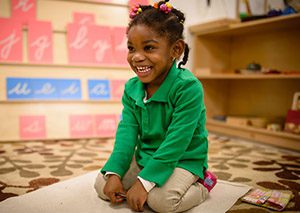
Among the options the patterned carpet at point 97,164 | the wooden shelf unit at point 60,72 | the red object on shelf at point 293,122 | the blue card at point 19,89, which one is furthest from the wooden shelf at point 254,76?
the blue card at point 19,89

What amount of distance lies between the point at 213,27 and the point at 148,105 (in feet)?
4.44

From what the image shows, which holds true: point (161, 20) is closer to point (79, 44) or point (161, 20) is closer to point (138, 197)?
point (138, 197)

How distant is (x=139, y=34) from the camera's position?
888 mm

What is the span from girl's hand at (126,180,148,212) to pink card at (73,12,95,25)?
135 cm

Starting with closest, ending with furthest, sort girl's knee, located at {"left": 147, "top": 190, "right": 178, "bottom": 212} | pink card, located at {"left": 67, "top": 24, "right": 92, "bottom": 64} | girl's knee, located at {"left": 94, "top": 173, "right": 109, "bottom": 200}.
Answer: girl's knee, located at {"left": 147, "top": 190, "right": 178, "bottom": 212}, girl's knee, located at {"left": 94, "top": 173, "right": 109, "bottom": 200}, pink card, located at {"left": 67, "top": 24, "right": 92, "bottom": 64}

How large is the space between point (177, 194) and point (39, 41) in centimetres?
135

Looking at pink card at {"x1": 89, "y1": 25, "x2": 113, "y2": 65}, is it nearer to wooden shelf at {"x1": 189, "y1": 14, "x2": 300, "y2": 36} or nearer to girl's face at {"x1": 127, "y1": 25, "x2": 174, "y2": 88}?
wooden shelf at {"x1": 189, "y1": 14, "x2": 300, "y2": 36}

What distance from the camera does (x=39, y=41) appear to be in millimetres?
1812

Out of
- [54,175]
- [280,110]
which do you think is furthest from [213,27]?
[54,175]

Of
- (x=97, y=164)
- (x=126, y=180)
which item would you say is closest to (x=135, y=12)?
(x=126, y=180)

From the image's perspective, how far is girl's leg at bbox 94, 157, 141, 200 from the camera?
37.1 inches

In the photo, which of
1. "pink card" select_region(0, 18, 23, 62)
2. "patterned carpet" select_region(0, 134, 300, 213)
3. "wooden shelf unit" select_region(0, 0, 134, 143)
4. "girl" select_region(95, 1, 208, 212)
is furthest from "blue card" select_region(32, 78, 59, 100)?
"girl" select_region(95, 1, 208, 212)

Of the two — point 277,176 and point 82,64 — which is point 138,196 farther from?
point 82,64

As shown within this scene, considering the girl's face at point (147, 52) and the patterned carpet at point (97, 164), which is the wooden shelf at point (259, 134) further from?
the girl's face at point (147, 52)
